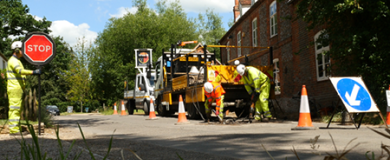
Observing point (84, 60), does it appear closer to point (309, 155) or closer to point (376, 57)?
point (376, 57)

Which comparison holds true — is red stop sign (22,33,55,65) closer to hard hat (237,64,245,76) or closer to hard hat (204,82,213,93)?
hard hat (204,82,213,93)

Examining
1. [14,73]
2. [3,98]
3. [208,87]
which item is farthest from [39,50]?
[208,87]

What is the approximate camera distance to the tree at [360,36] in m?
11.1

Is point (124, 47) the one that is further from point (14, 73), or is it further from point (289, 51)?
point (14, 73)

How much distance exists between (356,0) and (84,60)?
129ft

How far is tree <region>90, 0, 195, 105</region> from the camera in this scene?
42.3m

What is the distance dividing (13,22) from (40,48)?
34.6 metres

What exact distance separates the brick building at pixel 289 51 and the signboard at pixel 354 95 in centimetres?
414

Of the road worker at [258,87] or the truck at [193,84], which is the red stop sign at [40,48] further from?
the truck at [193,84]

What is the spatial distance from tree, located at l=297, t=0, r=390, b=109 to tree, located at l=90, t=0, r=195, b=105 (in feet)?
98.4

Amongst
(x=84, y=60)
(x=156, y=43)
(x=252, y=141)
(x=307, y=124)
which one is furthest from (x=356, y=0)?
(x=84, y=60)

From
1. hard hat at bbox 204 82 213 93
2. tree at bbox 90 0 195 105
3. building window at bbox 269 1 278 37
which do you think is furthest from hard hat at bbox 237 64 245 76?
tree at bbox 90 0 195 105

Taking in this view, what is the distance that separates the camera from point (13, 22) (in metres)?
39.2

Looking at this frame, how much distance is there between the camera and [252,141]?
21.6 ft
